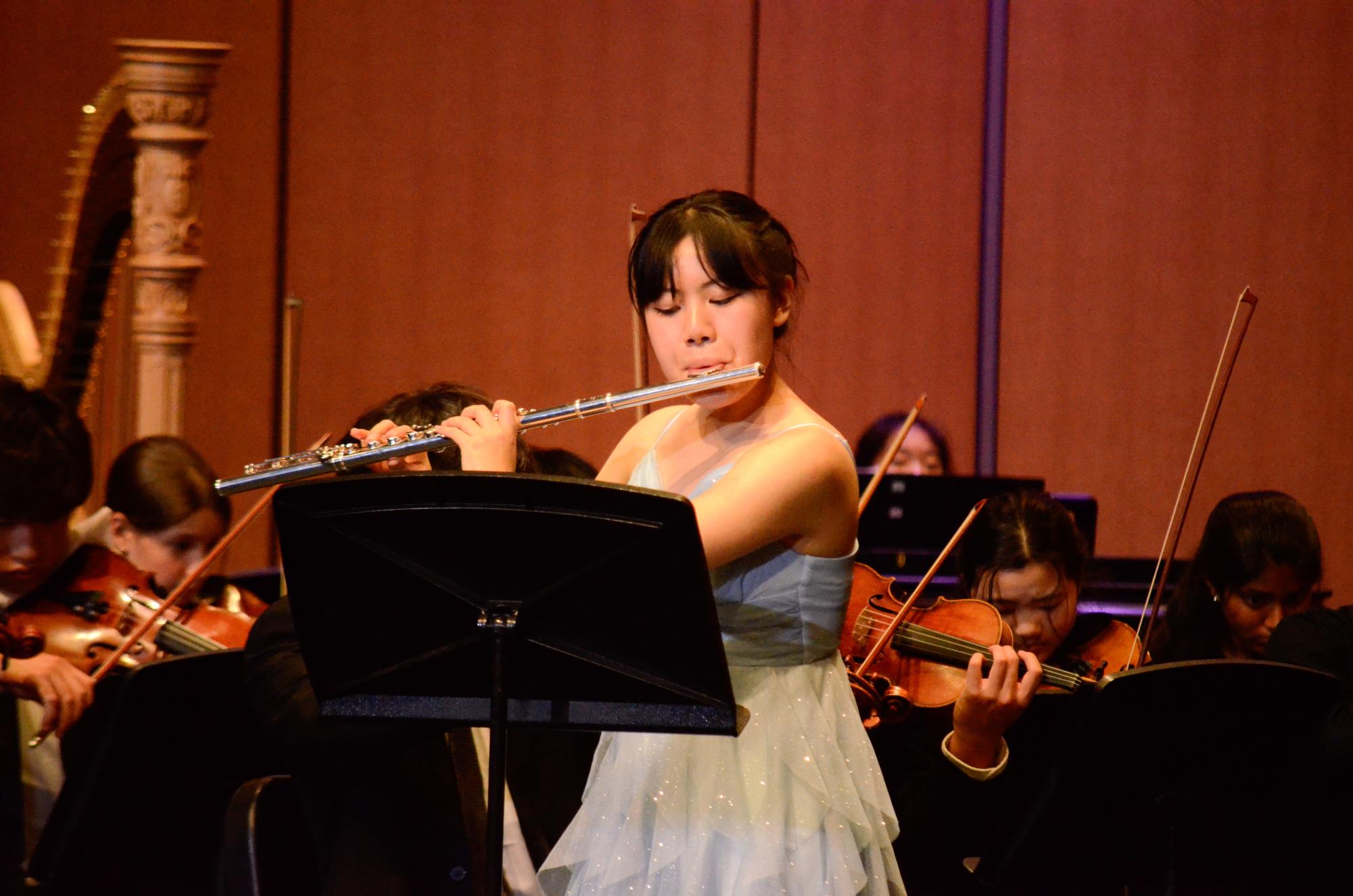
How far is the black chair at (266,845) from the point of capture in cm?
202

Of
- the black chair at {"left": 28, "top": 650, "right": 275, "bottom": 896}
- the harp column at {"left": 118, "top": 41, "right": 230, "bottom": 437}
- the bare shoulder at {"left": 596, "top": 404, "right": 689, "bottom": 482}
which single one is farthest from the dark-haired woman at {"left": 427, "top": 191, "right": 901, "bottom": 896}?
the harp column at {"left": 118, "top": 41, "right": 230, "bottom": 437}

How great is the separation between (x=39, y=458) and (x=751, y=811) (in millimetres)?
1599

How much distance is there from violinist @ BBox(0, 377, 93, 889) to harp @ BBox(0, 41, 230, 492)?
330 mm

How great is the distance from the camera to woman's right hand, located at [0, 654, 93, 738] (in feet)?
7.35

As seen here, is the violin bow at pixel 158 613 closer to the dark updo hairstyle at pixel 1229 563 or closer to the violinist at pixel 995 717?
the violinist at pixel 995 717

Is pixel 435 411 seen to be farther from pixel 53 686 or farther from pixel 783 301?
pixel 53 686

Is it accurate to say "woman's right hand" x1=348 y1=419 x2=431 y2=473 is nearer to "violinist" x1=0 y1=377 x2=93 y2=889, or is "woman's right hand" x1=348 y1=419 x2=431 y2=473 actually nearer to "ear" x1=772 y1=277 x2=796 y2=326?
"ear" x1=772 y1=277 x2=796 y2=326

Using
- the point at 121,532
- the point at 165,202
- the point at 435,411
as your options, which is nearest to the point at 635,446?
the point at 435,411

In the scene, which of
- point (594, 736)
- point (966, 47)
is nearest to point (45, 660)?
point (594, 736)

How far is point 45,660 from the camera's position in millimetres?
2281

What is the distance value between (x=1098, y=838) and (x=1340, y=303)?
11.3ft

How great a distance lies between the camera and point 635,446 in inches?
68.8

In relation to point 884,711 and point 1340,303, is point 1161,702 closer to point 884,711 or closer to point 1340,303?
point 884,711

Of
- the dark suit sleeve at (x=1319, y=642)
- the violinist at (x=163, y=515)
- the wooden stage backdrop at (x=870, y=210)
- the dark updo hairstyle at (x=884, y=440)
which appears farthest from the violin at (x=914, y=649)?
the wooden stage backdrop at (x=870, y=210)
